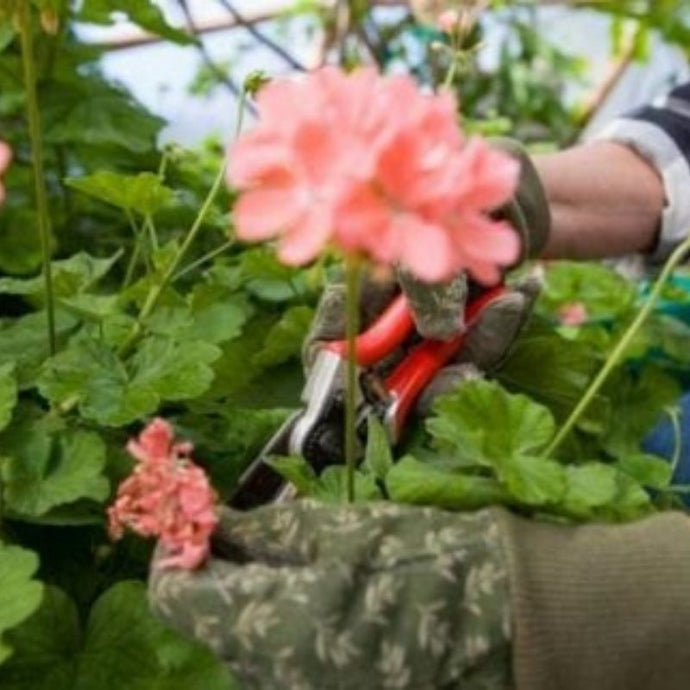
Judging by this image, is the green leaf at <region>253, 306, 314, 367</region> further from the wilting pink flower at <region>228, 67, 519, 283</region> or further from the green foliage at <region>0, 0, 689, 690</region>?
the wilting pink flower at <region>228, 67, 519, 283</region>

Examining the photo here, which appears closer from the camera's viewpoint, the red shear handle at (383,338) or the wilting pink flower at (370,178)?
the wilting pink flower at (370,178)

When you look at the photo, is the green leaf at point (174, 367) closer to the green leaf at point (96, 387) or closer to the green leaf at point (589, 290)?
the green leaf at point (96, 387)

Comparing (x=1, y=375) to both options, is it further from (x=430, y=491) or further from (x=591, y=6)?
(x=591, y=6)

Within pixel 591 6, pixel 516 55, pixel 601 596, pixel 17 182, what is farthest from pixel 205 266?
pixel 516 55

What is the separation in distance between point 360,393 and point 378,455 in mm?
68

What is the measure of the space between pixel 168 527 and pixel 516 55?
2.34m

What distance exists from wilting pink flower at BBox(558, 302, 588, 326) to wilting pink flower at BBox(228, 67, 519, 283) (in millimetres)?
616

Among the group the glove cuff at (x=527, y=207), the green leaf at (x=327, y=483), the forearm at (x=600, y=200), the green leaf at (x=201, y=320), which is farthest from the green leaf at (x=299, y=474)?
the forearm at (x=600, y=200)

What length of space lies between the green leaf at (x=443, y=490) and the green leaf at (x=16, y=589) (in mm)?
123

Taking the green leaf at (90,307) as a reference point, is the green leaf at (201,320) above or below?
below

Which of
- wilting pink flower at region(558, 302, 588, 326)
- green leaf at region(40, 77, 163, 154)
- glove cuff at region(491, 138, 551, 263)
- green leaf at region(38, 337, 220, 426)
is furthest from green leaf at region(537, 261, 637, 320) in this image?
green leaf at region(38, 337, 220, 426)

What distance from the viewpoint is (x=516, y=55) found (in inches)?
107

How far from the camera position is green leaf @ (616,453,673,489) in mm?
638

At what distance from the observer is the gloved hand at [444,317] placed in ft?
2.06
